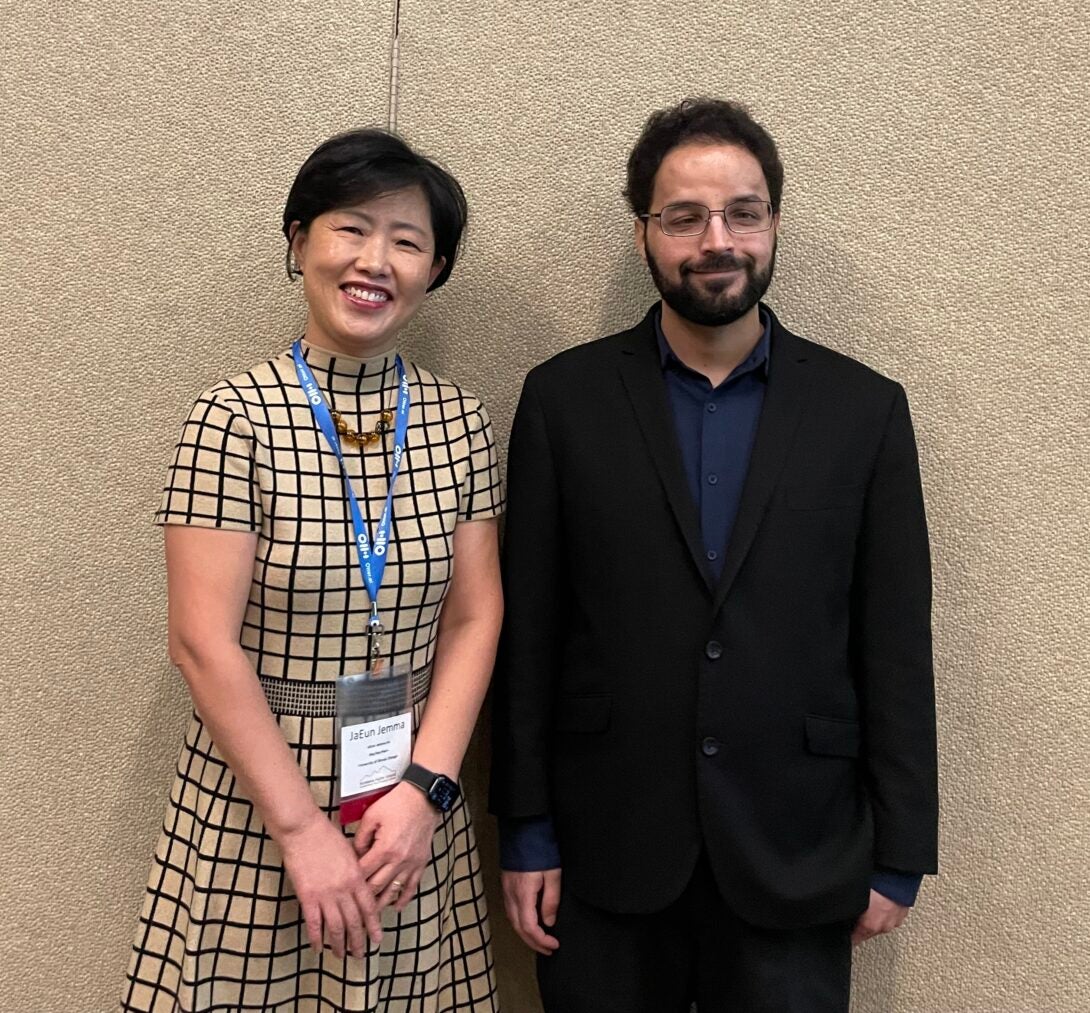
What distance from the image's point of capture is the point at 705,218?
1.50 meters

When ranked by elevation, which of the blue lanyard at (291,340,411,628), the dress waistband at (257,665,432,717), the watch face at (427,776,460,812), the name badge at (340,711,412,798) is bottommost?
the watch face at (427,776,460,812)

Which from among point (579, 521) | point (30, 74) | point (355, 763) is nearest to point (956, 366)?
point (579, 521)

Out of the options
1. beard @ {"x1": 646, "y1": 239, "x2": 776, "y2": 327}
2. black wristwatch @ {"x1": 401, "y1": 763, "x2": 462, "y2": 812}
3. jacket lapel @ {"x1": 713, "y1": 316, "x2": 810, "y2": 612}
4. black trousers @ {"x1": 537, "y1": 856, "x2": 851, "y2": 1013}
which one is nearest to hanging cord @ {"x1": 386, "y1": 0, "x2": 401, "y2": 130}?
beard @ {"x1": 646, "y1": 239, "x2": 776, "y2": 327}

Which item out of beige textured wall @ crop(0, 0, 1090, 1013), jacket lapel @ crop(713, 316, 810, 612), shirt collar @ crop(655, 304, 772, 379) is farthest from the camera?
beige textured wall @ crop(0, 0, 1090, 1013)

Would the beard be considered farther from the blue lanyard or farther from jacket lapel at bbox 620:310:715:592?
the blue lanyard

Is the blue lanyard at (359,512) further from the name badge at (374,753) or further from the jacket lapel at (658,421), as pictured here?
the jacket lapel at (658,421)

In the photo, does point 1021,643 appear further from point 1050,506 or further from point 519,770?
point 519,770

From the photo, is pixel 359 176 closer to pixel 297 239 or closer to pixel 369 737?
pixel 297 239

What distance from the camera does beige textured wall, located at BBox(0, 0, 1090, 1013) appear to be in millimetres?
1778

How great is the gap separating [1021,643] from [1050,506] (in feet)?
0.88

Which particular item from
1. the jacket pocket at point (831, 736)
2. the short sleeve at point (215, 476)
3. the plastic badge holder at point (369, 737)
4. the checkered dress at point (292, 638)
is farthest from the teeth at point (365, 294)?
the jacket pocket at point (831, 736)

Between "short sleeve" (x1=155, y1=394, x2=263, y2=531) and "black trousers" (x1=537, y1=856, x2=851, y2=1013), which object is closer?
"short sleeve" (x1=155, y1=394, x2=263, y2=531)

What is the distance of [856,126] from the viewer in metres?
1.79

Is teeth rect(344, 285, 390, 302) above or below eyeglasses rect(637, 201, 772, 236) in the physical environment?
below
